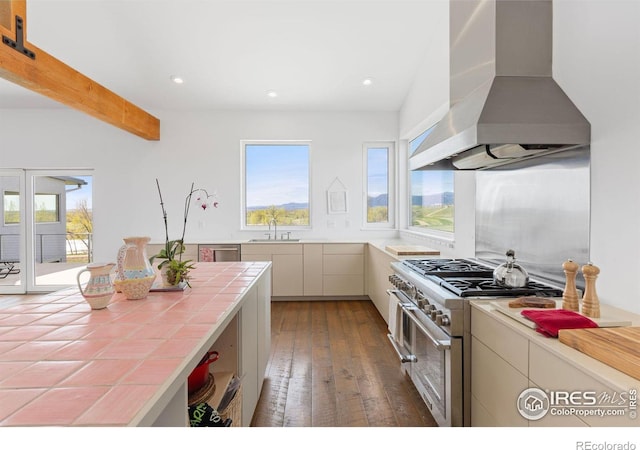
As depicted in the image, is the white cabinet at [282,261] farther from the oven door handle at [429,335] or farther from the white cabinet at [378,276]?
the oven door handle at [429,335]

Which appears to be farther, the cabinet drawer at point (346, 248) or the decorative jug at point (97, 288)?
the cabinet drawer at point (346, 248)

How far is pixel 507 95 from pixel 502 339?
4.03 ft

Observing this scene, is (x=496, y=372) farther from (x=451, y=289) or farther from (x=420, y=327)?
(x=420, y=327)

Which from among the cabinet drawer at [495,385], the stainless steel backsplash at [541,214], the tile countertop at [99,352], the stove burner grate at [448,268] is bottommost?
the cabinet drawer at [495,385]

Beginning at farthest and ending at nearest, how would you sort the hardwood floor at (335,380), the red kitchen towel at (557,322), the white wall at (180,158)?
the white wall at (180,158), the hardwood floor at (335,380), the red kitchen towel at (557,322)

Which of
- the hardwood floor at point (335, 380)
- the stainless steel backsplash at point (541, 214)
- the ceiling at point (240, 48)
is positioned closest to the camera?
the stainless steel backsplash at point (541, 214)

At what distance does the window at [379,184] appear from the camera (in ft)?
17.6

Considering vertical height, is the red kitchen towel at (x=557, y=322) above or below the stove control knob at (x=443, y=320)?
above

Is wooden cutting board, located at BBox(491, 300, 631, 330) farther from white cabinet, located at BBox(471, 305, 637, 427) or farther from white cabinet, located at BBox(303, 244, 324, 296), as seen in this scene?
white cabinet, located at BBox(303, 244, 324, 296)

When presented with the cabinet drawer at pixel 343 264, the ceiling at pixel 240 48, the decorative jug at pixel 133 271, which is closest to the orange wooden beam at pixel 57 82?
the ceiling at pixel 240 48

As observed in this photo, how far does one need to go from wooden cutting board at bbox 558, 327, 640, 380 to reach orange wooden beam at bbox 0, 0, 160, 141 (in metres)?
3.70

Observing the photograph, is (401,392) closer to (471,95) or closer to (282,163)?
(471,95)

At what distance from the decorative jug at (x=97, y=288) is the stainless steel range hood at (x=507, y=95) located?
71.1 inches

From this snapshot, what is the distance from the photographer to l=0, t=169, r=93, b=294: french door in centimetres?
518
